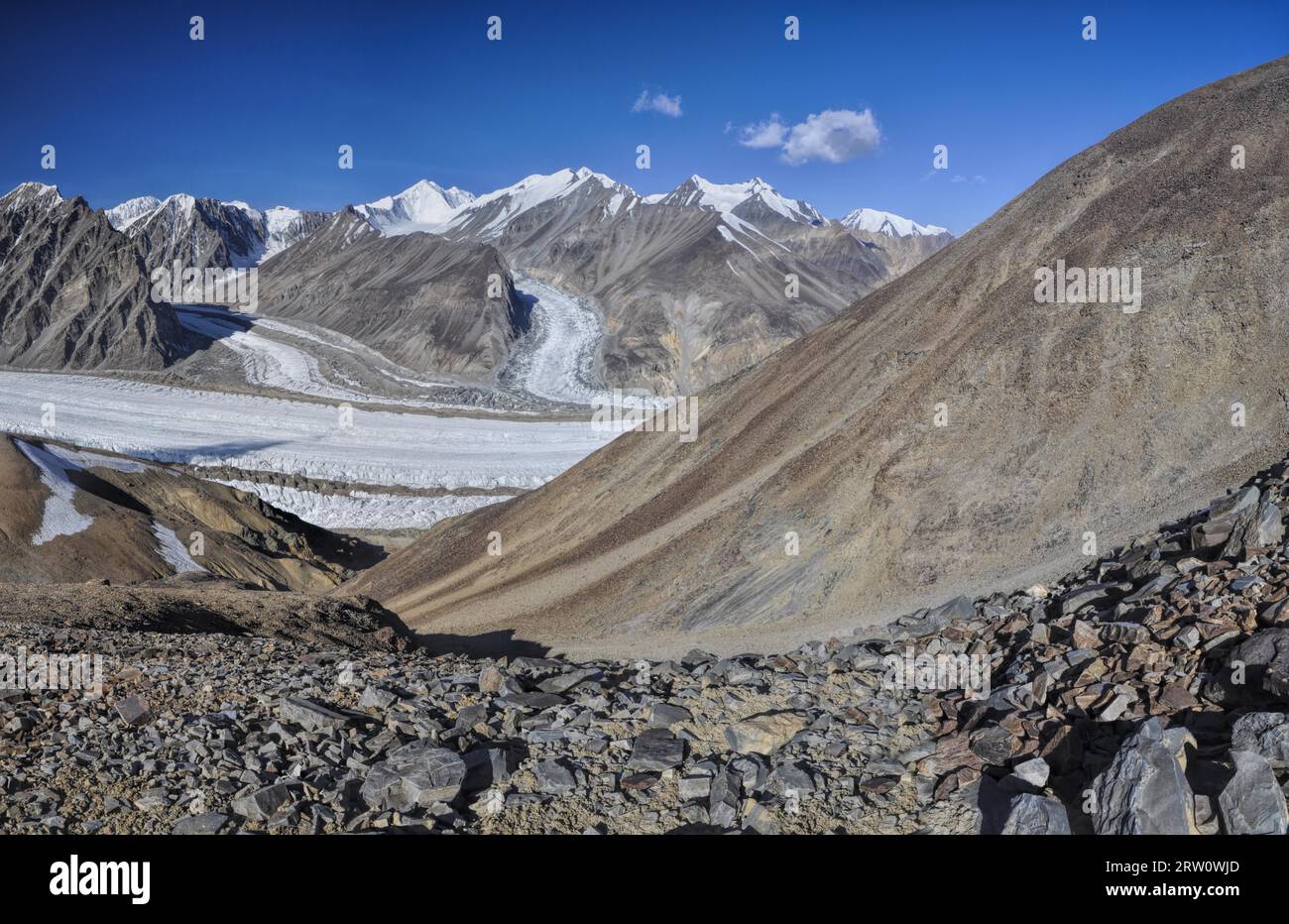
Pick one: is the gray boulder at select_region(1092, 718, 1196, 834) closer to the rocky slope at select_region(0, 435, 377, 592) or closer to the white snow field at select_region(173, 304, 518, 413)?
the rocky slope at select_region(0, 435, 377, 592)

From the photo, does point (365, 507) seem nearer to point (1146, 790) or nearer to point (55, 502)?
point (55, 502)

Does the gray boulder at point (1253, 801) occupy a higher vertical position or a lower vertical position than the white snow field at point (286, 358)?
lower

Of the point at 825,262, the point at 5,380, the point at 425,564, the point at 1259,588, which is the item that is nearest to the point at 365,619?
the point at 425,564

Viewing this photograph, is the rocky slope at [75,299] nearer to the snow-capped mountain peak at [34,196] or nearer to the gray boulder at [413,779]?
the snow-capped mountain peak at [34,196]

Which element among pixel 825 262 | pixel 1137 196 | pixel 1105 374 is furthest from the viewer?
pixel 825 262

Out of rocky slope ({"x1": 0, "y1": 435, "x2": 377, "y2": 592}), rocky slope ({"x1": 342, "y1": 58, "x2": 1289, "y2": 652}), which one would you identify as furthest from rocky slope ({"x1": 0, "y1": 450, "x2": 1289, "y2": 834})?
rocky slope ({"x1": 0, "y1": 435, "x2": 377, "y2": 592})

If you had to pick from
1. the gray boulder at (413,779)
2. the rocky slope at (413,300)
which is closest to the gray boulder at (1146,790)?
the gray boulder at (413,779)

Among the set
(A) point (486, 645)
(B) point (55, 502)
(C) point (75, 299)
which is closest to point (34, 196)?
(C) point (75, 299)

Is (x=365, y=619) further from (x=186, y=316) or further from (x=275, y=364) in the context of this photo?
(x=186, y=316)

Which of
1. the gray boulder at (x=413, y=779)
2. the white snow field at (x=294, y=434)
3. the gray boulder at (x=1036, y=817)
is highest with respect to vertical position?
the white snow field at (x=294, y=434)
